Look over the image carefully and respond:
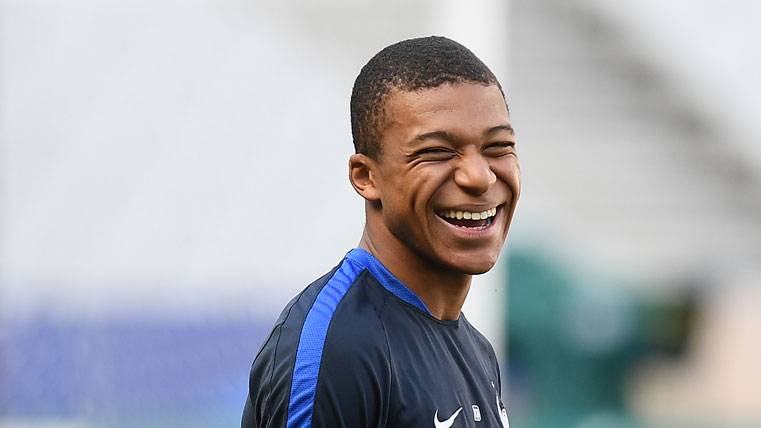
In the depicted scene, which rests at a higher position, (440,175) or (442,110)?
(442,110)

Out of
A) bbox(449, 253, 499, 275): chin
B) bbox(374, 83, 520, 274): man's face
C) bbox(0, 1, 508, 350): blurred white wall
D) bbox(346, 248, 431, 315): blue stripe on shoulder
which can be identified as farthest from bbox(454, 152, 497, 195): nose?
bbox(0, 1, 508, 350): blurred white wall

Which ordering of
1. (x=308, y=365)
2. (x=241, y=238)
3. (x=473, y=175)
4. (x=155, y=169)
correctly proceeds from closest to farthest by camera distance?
(x=308, y=365)
(x=473, y=175)
(x=241, y=238)
(x=155, y=169)

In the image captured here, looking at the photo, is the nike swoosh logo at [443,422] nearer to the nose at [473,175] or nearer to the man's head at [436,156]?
the man's head at [436,156]

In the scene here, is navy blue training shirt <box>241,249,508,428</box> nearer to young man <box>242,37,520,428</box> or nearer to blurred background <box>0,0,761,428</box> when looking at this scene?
young man <box>242,37,520,428</box>

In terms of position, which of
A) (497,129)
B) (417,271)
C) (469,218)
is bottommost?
(417,271)

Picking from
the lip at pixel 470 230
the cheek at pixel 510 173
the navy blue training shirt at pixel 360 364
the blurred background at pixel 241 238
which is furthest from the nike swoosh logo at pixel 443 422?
the blurred background at pixel 241 238

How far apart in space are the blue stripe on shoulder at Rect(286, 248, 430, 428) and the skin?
3 centimetres

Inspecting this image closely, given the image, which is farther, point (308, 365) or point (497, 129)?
point (497, 129)

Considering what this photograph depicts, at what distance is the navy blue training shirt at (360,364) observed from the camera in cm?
216

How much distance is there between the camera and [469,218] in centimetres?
235

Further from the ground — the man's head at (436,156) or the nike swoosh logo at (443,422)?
the man's head at (436,156)

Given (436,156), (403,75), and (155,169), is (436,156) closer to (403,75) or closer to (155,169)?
(403,75)

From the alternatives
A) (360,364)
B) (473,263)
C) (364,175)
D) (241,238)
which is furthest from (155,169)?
(360,364)

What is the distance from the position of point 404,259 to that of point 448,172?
22 centimetres
